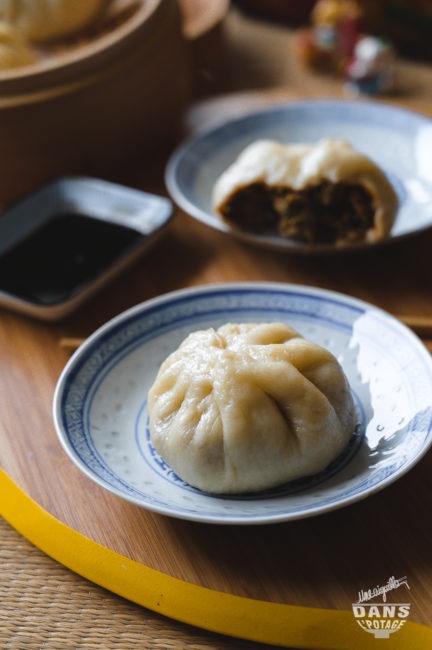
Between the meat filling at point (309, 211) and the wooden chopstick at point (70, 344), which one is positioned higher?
the meat filling at point (309, 211)

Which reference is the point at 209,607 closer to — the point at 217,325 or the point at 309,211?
the point at 217,325

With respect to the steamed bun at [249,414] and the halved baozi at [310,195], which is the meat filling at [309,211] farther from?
the steamed bun at [249,414]

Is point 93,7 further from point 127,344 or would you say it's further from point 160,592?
point 160,592

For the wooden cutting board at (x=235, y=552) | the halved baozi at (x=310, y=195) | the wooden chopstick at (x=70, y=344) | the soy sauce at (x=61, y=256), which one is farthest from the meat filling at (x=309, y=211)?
the wooden cutting board at (x=235, y=552)

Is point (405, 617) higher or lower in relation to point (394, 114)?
lower

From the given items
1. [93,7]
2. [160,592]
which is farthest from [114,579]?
[93,7]
